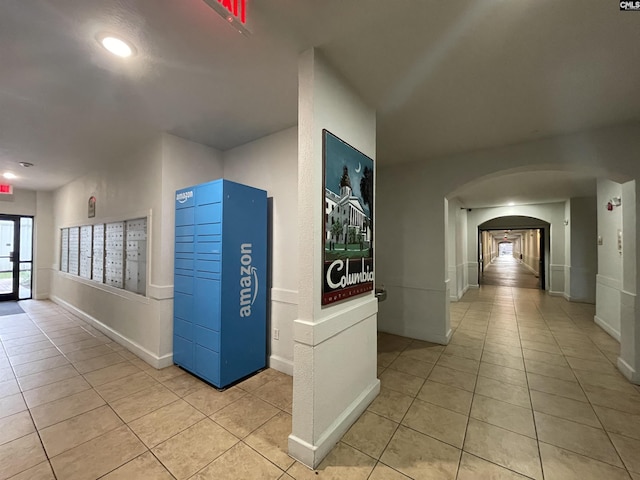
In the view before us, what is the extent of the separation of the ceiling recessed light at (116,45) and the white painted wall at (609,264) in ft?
19.8

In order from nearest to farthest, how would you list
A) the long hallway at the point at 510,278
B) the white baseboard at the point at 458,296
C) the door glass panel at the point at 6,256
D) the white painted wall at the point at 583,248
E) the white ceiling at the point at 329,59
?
the white ceiling at the point at 329,59
the door glass panel at the point at 6,256
the white painted wall at the point at 583,248
the white baseboard at the point at 458,296
the long hallway at the point at 510,278

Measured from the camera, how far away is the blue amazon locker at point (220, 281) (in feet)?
8.40

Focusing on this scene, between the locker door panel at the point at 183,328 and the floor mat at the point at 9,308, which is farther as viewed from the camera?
the floor mat at the point at 9,308

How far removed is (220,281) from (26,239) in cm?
742

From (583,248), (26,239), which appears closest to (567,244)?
(583,248)

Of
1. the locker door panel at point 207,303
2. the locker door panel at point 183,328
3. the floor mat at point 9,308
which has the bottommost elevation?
the floor mat at point 9,308

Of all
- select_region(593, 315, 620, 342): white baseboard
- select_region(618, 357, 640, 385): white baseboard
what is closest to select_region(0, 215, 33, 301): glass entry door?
select_region(618, 357, 640, 385): white baseboard

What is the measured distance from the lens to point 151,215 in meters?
3.13

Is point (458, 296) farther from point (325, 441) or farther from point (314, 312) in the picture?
point (314, 312)

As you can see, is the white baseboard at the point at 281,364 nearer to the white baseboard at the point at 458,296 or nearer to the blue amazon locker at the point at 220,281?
the blue amazon locker at the point at 220,281

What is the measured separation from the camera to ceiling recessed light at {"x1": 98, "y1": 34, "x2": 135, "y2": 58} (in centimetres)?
164

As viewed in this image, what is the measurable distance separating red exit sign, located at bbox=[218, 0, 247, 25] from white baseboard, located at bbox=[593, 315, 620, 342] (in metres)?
6.06

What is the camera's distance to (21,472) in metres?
1.61

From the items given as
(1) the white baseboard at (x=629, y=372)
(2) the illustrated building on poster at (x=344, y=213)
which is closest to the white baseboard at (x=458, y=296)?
(1) the white baseboard at (x=629, y=372)
